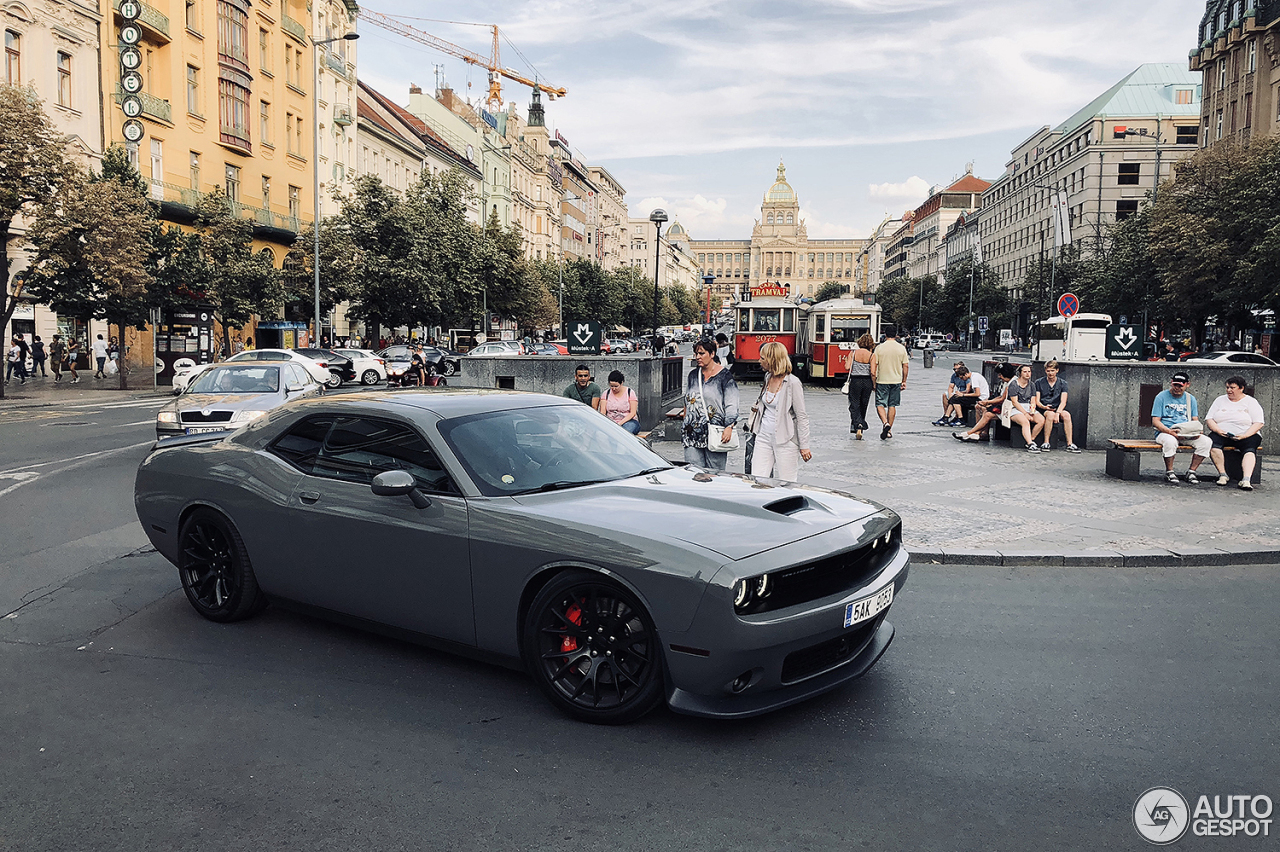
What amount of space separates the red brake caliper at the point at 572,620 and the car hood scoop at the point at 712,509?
385 millimetres

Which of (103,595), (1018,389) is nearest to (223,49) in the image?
(1018,389)

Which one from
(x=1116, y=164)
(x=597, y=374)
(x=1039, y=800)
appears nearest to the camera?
(x=1039, y=800)

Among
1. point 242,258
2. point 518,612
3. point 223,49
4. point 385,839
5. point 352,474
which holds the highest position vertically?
point 223,49

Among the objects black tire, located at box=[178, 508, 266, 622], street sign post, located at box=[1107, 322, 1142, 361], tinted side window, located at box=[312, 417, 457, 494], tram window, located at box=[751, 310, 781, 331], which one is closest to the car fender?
tinted side window, located at box=[312, 417, 457, 494]

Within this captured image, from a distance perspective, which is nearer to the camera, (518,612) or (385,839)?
(385,839)

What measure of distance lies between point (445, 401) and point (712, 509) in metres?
1.78

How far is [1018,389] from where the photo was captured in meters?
15.6

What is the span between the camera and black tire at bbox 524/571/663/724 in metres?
4.26

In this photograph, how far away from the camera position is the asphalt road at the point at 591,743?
350cm

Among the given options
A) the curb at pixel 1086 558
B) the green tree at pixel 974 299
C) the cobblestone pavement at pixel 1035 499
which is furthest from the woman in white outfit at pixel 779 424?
the green tree at pixel 974 299

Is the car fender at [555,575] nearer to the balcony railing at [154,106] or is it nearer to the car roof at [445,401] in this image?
the car roof at [445,401]

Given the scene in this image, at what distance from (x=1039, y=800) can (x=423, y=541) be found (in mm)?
2907

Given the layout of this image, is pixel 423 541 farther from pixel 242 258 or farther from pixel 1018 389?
pixel 242 258

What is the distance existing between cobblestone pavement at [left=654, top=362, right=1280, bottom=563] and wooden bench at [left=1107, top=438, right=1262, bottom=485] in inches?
5.9
